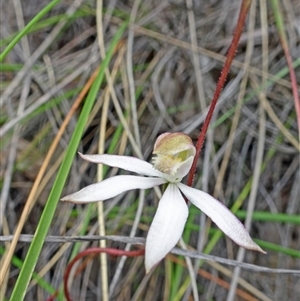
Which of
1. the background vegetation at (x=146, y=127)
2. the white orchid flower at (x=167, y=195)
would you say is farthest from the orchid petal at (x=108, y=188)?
the background vegetation at (x=146, y=127)

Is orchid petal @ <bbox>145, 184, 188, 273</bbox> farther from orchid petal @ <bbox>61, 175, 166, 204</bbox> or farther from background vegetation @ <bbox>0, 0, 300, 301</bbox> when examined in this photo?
background vegetation @ <bbox>0, 0, 300, 301</bbox>

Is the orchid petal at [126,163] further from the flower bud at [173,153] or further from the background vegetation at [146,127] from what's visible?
the background vegetation at [146,127]

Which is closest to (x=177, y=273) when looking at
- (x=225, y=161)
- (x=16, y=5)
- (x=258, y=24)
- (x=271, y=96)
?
(x=225, y=161)

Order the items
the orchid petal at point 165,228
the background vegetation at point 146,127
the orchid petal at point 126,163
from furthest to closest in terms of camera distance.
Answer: the background vegetation at point 146,127
the orchid petal at point 126,163
the orchid petal at point 165,228

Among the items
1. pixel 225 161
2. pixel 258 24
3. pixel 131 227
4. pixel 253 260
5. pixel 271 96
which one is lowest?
pixel 253 260

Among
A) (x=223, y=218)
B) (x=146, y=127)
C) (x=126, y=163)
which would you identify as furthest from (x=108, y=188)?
(x=146, y=127)

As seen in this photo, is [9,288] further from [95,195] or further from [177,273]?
[95,195]

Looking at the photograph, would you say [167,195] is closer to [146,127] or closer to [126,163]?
[126,163]
